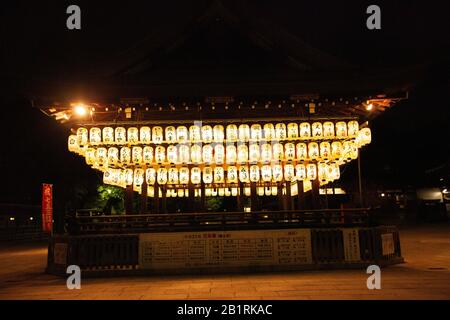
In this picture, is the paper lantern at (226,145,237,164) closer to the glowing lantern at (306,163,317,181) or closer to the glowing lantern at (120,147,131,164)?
the glowing lantern at (306,163,317,181)

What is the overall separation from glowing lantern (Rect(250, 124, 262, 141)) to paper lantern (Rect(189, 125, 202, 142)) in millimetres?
1832

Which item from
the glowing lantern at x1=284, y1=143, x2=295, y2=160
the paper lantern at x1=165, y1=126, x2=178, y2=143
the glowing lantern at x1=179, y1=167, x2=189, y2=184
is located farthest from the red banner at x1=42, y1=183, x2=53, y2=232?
the glowing lantern at x1=284, y1=143, x2=295, y2=160

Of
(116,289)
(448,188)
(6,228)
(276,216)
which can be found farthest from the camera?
(448,188)

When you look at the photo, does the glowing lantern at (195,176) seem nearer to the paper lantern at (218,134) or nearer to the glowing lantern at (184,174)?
the glowing lantern at (184,174)

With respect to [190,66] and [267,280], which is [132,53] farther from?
[267,280]

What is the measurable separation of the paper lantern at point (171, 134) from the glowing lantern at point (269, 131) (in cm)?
311

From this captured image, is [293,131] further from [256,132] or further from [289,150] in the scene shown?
[256,132]

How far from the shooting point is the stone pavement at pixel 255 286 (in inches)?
330

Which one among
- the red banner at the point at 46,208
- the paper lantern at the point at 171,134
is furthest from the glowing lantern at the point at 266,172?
the red banner at the point at 46,208

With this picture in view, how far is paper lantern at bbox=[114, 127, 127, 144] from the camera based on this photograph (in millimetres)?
13203

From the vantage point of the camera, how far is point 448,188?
145ft

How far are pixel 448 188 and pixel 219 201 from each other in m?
30.4

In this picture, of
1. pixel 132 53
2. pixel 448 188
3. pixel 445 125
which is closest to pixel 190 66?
pixel 132 53

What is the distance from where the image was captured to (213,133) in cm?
1334
